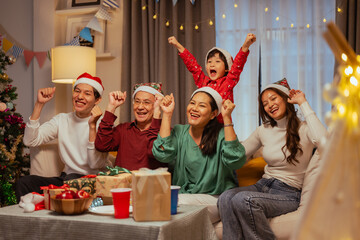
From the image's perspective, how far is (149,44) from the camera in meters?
4.13

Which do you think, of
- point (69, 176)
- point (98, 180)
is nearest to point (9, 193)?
point (69, 176)

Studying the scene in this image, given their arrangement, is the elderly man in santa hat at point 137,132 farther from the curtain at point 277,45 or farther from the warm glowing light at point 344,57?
the warm glowing light at point 344,57

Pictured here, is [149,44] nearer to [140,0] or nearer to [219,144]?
[140,0]

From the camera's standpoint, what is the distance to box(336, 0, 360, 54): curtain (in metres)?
3.61

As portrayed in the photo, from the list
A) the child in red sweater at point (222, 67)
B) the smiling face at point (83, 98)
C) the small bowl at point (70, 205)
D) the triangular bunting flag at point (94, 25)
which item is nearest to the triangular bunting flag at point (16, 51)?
the triangular bunting flag at point (94, 25)

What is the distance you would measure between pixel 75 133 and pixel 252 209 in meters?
1.37

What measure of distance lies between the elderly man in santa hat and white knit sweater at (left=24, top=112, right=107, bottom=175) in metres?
0.15

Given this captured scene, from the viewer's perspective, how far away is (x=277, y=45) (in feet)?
13.1

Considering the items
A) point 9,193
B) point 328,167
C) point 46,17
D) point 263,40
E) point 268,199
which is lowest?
point 9,193

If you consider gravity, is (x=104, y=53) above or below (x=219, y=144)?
above

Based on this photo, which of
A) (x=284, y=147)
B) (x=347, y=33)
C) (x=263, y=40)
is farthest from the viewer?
(x=263, y=40)

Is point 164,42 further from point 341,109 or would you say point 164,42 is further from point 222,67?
point 341,109

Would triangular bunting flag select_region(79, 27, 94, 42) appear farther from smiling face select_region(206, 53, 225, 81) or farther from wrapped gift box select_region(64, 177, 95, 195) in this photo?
wrapped gift box select_region(64, 177, 95, 195)

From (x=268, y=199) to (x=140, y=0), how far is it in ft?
8.88
